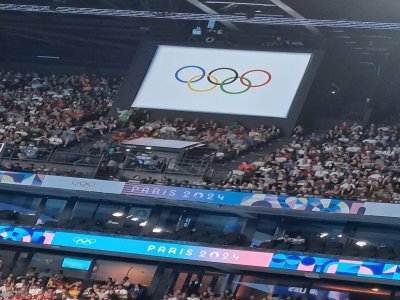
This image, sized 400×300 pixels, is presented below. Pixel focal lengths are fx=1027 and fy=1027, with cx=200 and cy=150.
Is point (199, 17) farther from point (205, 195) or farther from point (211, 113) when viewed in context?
point (205, 195)

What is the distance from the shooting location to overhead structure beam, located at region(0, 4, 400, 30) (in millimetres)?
37281

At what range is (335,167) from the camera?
34.0m

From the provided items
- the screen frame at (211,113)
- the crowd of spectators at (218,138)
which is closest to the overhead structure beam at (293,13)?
the screen frame at (211,113)

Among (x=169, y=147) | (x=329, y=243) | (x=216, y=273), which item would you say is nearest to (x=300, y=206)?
(x=329, y=243)

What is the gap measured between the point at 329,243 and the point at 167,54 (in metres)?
15.0

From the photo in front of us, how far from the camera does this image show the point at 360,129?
3772cm

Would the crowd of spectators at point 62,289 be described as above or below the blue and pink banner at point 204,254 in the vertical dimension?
below

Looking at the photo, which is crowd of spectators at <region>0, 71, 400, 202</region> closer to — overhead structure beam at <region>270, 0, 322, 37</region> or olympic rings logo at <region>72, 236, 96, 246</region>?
olympic rings logo at <region>72, 236, 96, 246</region>

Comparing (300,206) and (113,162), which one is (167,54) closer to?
(113,162)

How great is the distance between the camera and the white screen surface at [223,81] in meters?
40.5

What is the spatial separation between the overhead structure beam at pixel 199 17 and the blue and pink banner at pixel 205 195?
8542 millimetres

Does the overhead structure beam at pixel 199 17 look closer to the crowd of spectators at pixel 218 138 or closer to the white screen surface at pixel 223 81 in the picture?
the white screen surface at pixel 223 81

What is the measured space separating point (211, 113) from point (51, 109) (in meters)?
7.12

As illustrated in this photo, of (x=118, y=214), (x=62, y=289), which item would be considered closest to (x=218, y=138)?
(x=118, y=214)
